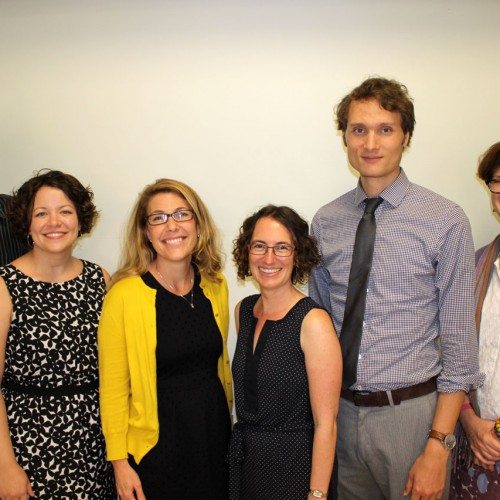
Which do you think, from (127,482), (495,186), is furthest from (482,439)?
(127,482)

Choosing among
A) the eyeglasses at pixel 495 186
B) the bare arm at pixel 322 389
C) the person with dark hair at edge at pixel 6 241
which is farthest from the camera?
the person with dark hair at edge at pixel 6 241

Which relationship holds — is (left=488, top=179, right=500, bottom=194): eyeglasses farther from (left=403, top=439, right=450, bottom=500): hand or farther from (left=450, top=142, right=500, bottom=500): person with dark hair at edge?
(left=403, top=439, right=450, bottom=500): hand

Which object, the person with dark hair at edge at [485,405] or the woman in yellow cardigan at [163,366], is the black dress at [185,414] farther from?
the person with dark hair at edge at [485,405]

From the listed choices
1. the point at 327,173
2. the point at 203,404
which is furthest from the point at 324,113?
the point at 203,404

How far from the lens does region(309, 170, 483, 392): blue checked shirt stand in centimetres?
174

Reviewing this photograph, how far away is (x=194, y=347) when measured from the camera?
1.88 m

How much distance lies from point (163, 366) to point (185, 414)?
192mm

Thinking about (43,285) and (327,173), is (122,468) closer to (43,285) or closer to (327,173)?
(43,285)

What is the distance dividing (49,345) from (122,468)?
20.2 inches

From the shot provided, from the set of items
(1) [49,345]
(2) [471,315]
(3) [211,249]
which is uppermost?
(3) [211,249]

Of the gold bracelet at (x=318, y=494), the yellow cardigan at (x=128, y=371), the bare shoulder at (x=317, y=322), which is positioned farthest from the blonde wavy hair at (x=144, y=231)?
the gold bracelet at (x=318, y=494)

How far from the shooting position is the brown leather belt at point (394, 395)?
1781 mm

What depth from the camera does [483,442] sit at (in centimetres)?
183

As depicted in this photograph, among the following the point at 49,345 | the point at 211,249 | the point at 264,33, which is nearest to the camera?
the point at 49,345
